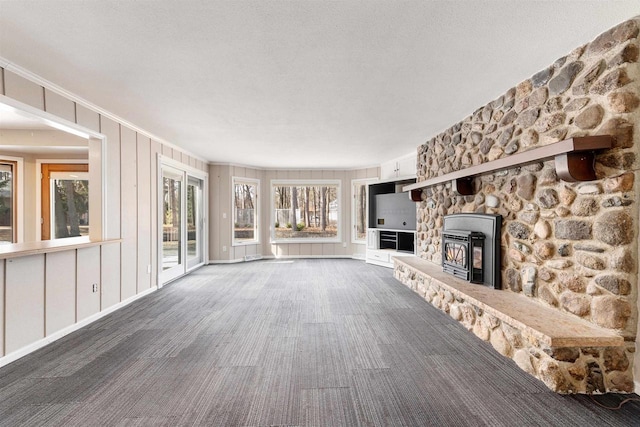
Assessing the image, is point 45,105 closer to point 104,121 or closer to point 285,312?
point 104,121

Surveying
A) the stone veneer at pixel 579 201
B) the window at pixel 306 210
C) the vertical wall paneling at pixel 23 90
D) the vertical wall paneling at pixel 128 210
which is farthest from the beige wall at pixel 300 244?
the stone veneer at pixel 579 201

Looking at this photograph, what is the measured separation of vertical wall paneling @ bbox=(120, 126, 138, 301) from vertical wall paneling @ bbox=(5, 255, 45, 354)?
3.64 feet

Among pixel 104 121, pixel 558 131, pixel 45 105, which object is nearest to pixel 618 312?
pixel 558 131

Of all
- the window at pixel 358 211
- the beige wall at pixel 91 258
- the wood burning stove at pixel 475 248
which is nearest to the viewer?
the beige wall at pixel 91 258

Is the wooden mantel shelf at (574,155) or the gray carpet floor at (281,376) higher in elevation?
the wooden mantel shelf at (574,155)

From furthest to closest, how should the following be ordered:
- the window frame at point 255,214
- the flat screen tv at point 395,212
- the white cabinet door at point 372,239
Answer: the window frame at point 255,214 < the white cabinet door at point 372,239 < the flat screen tv at point 395,212

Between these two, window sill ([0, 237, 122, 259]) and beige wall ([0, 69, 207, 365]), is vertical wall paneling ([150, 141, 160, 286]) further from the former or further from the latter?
window sill ([0, 237, 122, 259])

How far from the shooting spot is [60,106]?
275cm

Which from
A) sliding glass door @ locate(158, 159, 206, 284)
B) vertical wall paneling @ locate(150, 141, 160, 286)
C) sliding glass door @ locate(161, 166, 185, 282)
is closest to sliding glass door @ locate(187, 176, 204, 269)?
sliding glass door @ locate(158, 159, 206, 284)

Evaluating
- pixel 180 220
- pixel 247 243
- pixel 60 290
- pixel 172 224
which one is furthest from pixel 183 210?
pixel 60 290

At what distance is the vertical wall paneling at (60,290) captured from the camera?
103 inches

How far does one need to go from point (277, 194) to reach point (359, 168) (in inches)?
90.7

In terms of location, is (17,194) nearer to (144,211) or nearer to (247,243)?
(144,211)

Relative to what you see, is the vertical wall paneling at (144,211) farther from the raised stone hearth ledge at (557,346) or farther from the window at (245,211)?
the raised stone hearth ledge at (557,346)
